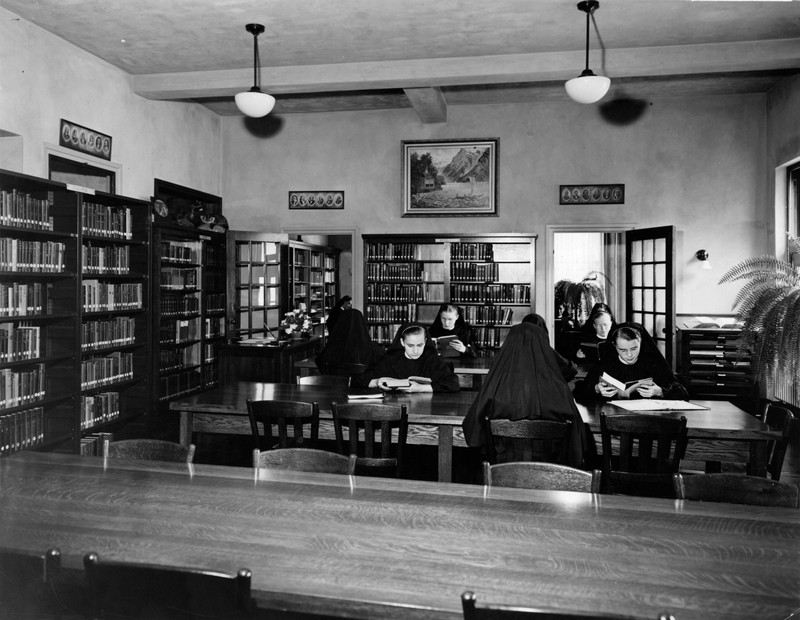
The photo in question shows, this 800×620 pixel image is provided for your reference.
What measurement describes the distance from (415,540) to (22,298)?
14.5ft

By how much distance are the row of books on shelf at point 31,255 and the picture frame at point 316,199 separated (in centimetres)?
420

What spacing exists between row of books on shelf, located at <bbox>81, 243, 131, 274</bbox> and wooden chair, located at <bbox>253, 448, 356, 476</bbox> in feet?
12.4

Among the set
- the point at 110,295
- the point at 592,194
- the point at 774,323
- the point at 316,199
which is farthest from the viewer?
the point at 316,199

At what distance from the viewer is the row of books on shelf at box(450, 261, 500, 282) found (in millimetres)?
8648

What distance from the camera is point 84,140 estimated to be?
20.8 feet

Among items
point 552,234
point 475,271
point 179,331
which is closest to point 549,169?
point 552,234

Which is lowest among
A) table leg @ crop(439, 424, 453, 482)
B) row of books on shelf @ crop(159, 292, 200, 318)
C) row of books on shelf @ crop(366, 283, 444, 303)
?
table leg @ crop(439, 424, 453, 482)

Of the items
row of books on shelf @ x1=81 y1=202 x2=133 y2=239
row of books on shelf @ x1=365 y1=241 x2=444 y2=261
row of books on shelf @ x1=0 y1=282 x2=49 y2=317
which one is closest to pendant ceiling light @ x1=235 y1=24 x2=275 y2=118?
row of books on shelf @ x1=81 y1=202 x2=133 y2=239

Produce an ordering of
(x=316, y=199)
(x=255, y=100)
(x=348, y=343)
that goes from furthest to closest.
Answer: (x=316, y=199) < (x=348, y=343) < (x=255, y=100)

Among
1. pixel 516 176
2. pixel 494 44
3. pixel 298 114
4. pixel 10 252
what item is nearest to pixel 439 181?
pixel 516 176

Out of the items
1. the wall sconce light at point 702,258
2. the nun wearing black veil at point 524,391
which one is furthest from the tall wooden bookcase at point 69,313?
the wall sconce light at point 702,258

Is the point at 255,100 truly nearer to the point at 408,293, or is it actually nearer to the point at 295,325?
the point at 295,325

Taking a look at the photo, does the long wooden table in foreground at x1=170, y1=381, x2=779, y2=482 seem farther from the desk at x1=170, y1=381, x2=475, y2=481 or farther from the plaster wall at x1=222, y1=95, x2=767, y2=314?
the plaster wall at x1=222, y1=95, x2=767, y2=314

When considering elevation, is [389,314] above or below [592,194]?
below
